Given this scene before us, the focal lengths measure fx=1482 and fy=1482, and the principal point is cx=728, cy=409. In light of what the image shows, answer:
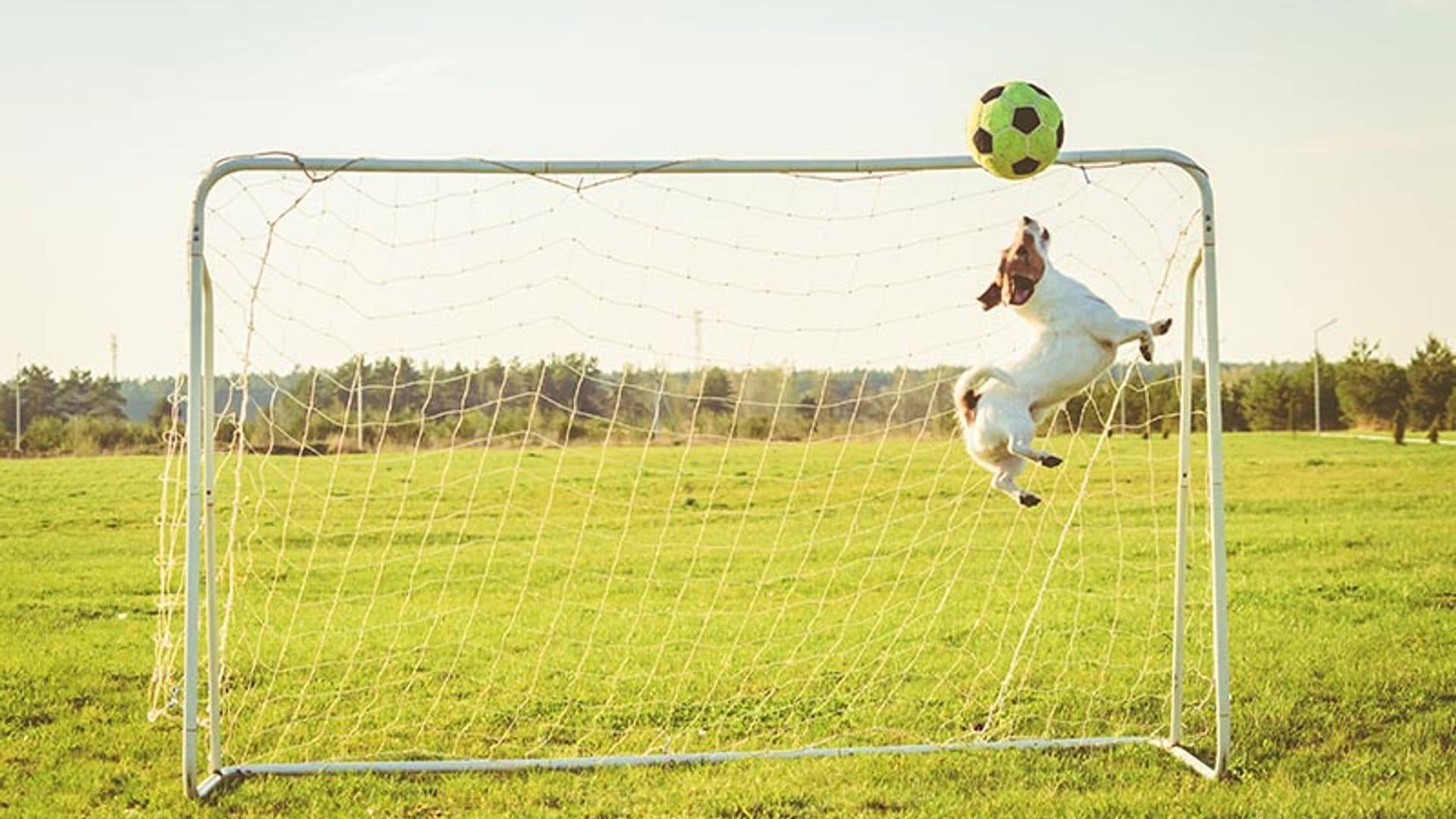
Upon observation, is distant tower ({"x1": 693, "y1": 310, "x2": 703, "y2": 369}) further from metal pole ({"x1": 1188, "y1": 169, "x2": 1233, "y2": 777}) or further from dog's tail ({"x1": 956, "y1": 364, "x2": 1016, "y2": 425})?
metal pole ({"x1": 1188, "y1": 169, "x2": 1233, "y2": 777})

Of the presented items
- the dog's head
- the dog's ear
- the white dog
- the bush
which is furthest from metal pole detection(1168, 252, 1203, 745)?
the bush

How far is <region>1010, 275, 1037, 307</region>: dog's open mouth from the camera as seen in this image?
5.99 meters

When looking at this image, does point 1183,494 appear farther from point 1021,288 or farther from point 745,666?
point 745,666

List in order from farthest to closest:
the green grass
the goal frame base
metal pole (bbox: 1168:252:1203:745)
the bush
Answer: the bush, metal pole (bbox: 1168:252:1203:745), the goal frame base, the green grass

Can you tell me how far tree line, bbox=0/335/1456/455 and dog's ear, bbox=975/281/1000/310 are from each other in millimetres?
761

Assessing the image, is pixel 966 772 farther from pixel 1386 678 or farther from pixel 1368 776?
pixel 1386 678

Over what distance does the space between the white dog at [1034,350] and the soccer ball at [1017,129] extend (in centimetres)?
25

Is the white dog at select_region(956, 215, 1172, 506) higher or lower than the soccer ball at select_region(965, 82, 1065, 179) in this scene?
lower

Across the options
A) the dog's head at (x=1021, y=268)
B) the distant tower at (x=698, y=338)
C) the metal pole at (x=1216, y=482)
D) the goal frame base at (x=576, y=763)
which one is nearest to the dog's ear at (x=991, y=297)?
the dog's head at (x=1021, y=268)

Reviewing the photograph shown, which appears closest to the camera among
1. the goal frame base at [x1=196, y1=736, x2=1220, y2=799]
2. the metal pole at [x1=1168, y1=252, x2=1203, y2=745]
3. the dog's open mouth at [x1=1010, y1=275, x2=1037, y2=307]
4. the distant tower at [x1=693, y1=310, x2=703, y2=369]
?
the dog's open mouth at [x1=1010, y1=275, x2=1037, y2=307]

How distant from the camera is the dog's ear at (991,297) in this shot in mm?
6070

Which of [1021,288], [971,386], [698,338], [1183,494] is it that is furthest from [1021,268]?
[698,338]

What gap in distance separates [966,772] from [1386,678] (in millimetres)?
3216

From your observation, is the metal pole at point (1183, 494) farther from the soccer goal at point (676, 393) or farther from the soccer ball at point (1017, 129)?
the soccer ball at point (1017, 129)
